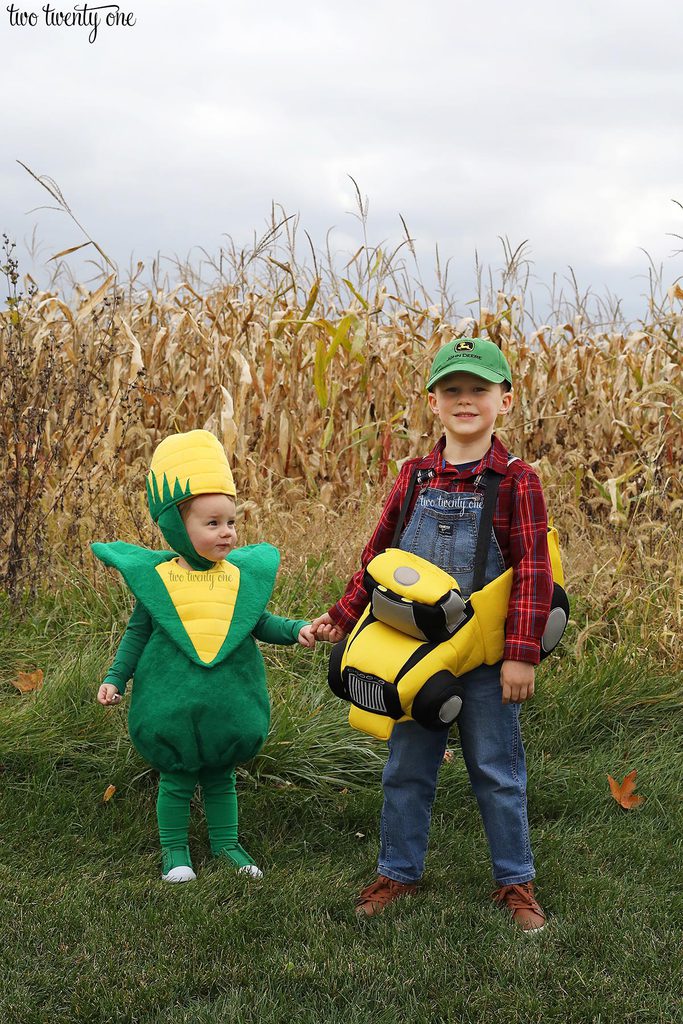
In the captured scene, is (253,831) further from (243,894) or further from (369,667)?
(369,667)

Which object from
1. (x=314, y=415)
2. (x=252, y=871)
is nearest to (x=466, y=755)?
(x=252, y=871)

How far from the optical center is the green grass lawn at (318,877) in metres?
2.76

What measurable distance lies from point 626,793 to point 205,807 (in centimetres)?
166

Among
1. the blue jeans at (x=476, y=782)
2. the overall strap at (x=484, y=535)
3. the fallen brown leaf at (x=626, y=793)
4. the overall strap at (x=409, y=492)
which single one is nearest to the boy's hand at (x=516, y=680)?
the blue jeans at (x=476, y=782)

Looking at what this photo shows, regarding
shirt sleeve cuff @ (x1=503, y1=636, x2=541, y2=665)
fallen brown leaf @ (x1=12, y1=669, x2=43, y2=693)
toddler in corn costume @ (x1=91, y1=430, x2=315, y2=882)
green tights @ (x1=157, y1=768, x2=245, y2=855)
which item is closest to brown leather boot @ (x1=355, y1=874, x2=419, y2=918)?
toddler in corn costume @ (x1=91, y1=430, x2=315, y2=882)

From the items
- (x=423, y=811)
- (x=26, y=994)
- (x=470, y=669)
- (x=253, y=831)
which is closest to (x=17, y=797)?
(x=253, y=831)

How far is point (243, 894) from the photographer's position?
3197 millimetres

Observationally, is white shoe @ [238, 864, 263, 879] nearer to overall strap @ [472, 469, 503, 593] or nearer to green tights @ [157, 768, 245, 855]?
green tights @ [157, 768, 245, 855]

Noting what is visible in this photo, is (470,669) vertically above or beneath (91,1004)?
above

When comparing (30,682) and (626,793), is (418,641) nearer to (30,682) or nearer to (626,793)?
(626,793)

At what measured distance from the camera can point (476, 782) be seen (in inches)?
126

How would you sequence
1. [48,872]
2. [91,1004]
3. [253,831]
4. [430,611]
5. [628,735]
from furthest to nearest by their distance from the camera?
[628,735], [253,831], [48,872], [430,611], [91,1004]

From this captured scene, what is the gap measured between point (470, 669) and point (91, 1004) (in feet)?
4.48

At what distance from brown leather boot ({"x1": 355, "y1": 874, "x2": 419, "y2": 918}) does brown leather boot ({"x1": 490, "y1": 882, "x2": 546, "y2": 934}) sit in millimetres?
283
